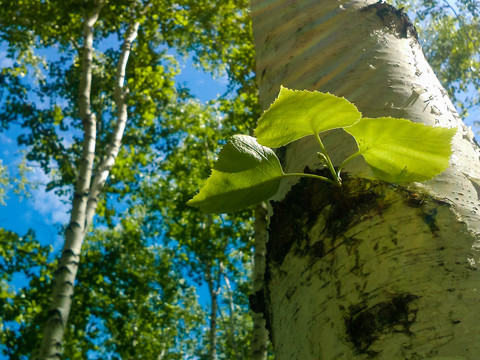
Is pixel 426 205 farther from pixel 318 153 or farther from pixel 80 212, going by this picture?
pixel 80 212

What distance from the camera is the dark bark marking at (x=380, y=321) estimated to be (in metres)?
0.40

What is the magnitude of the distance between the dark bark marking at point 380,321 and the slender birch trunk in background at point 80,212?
4653 millimetres

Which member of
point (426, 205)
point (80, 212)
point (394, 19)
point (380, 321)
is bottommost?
point (380, 321)

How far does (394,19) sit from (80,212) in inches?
207

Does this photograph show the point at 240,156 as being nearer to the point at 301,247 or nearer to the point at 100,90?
the point at 301,247

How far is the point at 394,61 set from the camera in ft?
2.34

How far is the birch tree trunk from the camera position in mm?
398

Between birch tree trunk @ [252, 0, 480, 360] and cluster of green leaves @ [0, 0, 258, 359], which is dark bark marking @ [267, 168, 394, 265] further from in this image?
cluster of green leaves @ [0, 0, 258, 359]

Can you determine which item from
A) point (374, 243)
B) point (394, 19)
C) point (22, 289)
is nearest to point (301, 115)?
point (374, 243)

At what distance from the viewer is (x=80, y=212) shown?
217 inches

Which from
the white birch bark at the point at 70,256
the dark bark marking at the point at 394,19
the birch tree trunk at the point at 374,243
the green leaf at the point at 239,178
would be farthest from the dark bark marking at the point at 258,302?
the white birch bark at the point at 70,256

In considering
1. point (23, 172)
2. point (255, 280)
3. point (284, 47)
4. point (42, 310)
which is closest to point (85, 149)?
point (255, 280)

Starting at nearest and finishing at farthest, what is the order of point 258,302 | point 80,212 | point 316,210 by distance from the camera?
point 316,210, point 258,302, point 80,212

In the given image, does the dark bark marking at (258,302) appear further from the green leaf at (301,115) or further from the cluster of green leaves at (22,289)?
the cluster of green leaves at (22,289)
